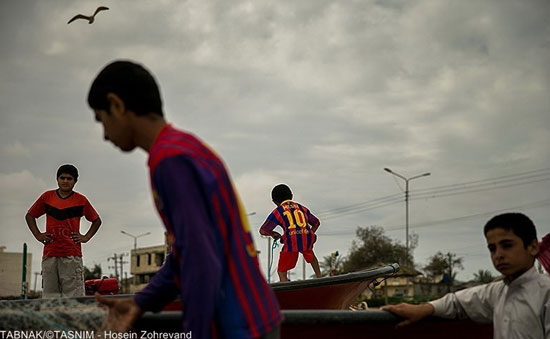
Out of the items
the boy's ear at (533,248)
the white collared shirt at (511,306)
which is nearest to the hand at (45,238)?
the white collared shirt at (511,306)

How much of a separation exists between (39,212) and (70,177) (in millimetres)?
576

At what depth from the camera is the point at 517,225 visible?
10.6 feet

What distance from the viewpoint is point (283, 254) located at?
9969 mm

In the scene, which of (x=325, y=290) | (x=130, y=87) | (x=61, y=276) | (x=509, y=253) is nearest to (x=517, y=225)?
(x=509, y=253)

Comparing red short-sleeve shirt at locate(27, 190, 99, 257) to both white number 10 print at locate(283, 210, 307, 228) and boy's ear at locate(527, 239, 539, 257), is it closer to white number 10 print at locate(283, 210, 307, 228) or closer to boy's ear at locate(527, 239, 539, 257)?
white number 10 print at locate(283, 210, 307, 228)

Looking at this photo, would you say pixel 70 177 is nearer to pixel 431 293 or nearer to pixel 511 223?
pixel 511 223

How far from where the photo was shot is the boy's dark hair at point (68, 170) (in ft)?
26.7

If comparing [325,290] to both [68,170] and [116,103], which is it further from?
[116,103]

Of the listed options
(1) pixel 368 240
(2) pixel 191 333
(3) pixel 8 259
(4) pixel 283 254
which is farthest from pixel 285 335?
(3) pixel 8 259

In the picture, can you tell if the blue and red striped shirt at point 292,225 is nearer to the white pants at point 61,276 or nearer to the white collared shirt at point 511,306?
the white pants at point 61,276

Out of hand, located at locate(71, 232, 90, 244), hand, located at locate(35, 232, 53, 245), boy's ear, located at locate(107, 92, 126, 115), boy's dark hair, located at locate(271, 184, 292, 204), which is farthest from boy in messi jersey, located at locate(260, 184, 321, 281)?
boy's ear, located at locate(107, 92, 126, 115)

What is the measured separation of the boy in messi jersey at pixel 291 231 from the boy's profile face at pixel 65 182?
2.97m

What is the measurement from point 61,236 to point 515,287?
6201 mm

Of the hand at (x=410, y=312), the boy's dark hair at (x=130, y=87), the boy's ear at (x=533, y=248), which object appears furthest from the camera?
the hand at (x=410, y=312)
